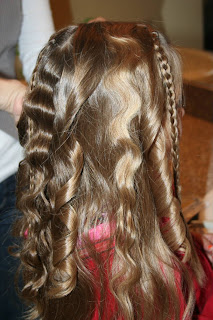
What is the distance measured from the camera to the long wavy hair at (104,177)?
510 millimetres

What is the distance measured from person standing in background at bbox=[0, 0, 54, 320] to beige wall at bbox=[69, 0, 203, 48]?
3.13 ft

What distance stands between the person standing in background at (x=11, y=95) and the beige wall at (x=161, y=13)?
3.13 feet

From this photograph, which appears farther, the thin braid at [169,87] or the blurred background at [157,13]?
the blurred background at [157,13]

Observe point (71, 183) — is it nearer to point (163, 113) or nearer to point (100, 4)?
point (163, 113)

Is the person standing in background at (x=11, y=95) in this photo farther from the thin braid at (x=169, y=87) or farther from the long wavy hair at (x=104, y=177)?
the thin braid at (x=169, y=87)

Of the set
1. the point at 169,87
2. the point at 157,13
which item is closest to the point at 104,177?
the point at 169,87

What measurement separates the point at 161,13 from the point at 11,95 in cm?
203

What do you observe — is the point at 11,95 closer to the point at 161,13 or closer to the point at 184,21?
the point at 161,13

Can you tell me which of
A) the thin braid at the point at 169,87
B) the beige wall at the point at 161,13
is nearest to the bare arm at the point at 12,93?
the thin braid at the point at 169,87

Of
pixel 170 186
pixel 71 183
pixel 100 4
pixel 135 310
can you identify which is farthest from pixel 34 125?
pixel 100 4

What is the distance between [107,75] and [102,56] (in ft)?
0.10

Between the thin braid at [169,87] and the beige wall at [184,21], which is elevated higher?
the thin braid at [169,87]

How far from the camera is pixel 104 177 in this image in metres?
0.54

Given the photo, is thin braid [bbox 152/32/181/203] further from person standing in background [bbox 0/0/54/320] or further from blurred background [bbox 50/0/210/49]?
blurred background [bbox 50/0/210/49]
